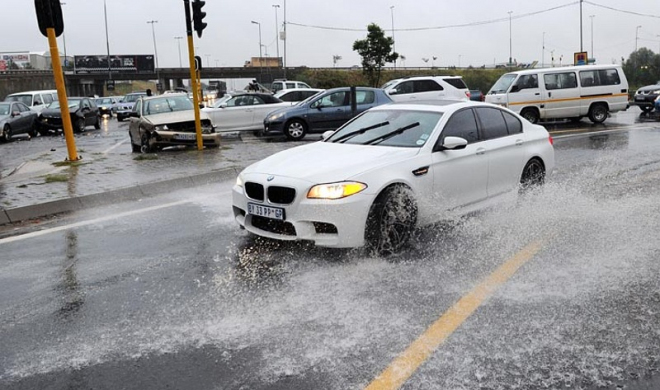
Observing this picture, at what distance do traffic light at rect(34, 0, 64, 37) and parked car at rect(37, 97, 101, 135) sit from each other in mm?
14188

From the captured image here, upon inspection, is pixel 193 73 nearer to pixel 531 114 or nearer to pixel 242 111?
pixel 242 111

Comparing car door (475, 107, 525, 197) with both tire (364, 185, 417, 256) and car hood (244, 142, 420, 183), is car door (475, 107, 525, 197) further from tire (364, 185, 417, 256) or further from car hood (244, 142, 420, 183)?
tire (364, 185, 417, 256)

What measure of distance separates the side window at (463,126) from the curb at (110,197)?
5327mm

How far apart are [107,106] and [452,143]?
45.7m

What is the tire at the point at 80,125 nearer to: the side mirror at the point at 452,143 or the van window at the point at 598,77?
the van window at the point at 598,77

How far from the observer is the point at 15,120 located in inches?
912

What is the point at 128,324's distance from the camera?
13.2 ft

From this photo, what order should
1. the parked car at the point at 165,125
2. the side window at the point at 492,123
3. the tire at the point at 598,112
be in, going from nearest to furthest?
the side window at the point at 492,123
the parked car at the point at 165,125
the tire at the point at 598,112

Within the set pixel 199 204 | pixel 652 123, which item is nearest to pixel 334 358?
pixel 199 204

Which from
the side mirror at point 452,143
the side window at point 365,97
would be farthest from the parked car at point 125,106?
the side mirror at point 452,143

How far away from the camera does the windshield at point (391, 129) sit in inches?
244

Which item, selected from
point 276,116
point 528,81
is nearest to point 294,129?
point 276,116

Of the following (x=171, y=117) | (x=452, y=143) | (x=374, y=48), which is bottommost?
(x=452, y=143)

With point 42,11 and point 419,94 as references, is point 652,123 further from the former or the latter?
point 42,11
